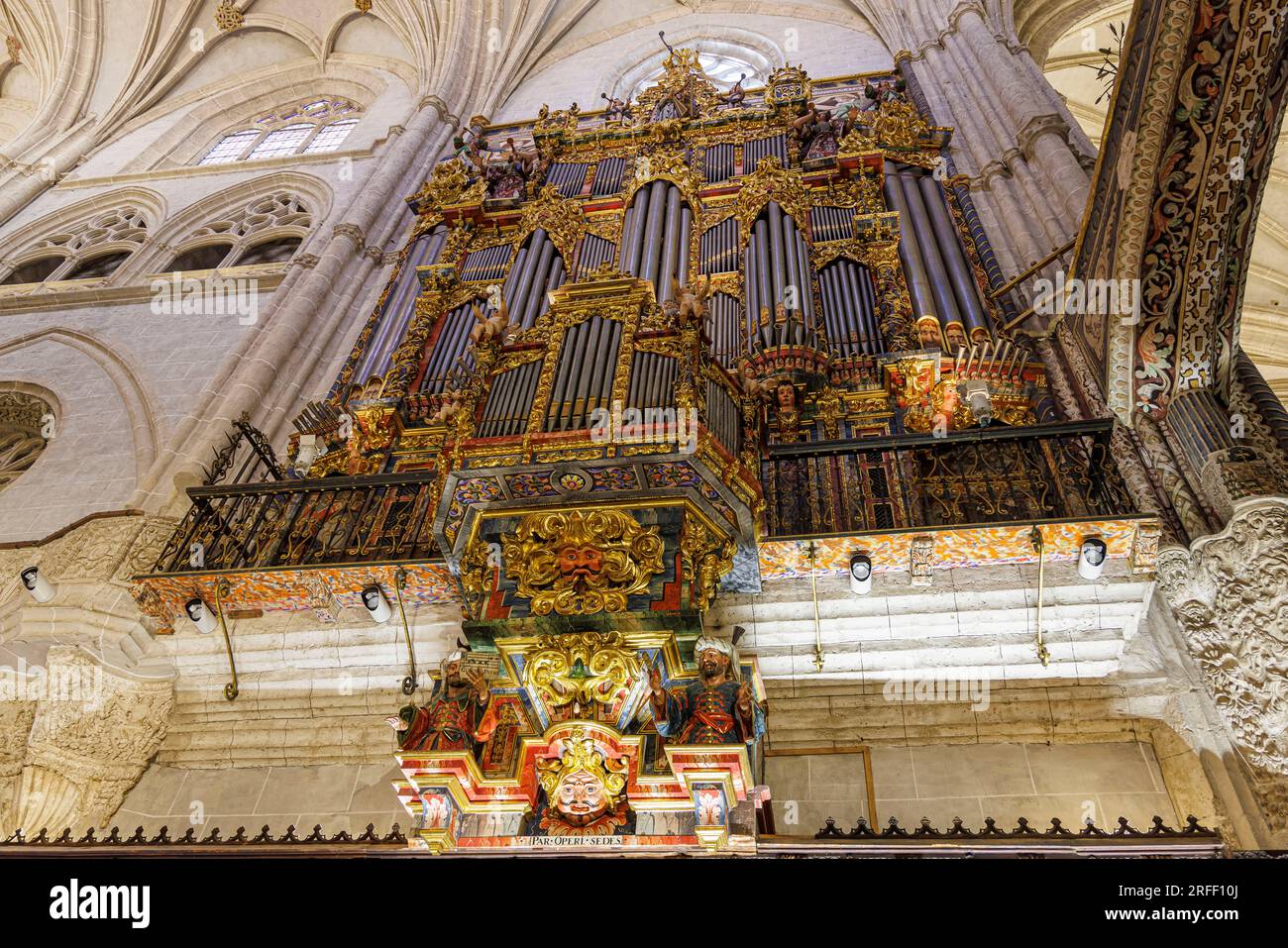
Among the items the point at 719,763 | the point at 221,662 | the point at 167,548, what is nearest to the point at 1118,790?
the point at 719,763

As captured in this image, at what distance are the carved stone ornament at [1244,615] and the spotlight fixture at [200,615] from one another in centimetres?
627

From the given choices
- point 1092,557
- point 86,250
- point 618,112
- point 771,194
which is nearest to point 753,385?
point 1092,557

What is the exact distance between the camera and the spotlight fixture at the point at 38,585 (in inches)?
259

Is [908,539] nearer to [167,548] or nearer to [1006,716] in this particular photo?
[1006,716]

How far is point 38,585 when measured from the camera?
261 inches

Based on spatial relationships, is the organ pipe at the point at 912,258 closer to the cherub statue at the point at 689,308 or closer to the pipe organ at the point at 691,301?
the pipe organ at the point at 691,301

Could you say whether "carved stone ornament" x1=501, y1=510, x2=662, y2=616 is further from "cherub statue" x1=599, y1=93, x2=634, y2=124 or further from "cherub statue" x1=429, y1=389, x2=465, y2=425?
"cherub statue" x1=599, y1=93, x2=634, y2=124

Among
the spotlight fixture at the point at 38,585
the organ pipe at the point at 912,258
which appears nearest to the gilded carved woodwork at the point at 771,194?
the organ pipe at the point at 912,258

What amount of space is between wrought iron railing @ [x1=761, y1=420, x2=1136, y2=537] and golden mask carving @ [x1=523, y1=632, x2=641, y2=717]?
4.29 feet

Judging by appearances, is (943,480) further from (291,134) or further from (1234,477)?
(291,134)

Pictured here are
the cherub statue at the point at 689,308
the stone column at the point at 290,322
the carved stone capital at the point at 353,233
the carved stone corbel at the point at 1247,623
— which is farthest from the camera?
the carved stone capital at the point at 353,233

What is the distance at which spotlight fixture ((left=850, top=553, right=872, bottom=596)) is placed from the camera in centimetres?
564

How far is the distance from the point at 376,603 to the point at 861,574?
3.20 metres
